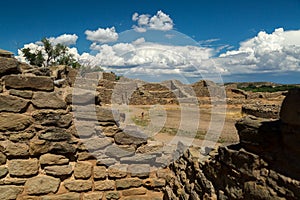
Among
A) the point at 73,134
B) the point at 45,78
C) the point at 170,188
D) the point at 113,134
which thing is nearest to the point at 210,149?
the point at 170,188

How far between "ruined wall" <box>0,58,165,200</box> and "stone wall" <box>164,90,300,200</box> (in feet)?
4.93

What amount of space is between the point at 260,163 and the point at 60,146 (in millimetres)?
2886

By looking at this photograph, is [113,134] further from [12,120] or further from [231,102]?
[231,102]

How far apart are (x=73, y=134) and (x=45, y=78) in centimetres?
92

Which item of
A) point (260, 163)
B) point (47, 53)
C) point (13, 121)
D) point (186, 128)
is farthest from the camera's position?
point (47, 53)

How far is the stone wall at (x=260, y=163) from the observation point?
6.88 feet

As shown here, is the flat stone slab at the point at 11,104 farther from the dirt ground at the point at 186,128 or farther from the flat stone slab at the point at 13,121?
the dirt ground at the point at 186,128

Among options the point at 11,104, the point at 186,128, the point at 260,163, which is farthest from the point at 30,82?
the point at 186,128

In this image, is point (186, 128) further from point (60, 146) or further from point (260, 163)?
point (260, 163)

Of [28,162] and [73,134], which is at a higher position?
[73,134]

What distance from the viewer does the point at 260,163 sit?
2.42 m

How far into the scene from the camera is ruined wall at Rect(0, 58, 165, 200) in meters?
4.09

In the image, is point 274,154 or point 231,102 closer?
point 274,154

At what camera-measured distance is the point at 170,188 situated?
15.3 feet
